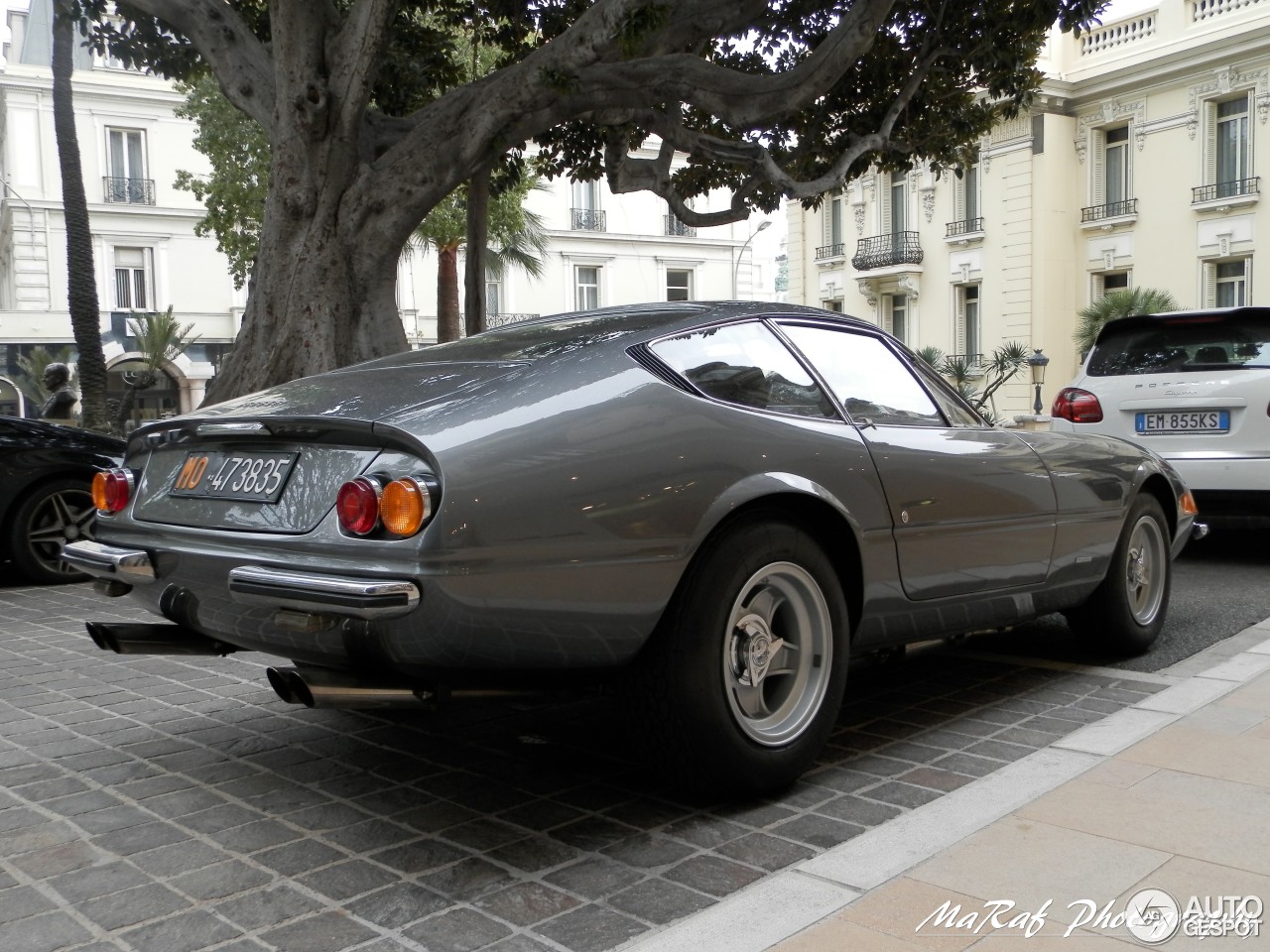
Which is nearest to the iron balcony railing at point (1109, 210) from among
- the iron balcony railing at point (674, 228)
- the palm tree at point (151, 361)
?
the iron balcony railing at point (674, 228)

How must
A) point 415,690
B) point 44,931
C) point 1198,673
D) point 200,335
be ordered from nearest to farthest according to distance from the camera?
point 44,931, point 415,690, point 1198,673, point 200,335

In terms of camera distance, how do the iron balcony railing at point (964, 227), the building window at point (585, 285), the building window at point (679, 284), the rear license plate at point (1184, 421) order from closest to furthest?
the rear license plate at point (1184, 421) < the iron balcony railing at point (964, 227) < the building window at point (585, 285) < the building window at point (679, 284)

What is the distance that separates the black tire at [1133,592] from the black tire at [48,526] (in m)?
6.07

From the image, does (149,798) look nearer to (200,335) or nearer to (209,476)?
(209,476)

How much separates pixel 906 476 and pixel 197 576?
217cm

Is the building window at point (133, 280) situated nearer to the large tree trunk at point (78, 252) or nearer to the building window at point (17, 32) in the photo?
the building window at point (17, 32)

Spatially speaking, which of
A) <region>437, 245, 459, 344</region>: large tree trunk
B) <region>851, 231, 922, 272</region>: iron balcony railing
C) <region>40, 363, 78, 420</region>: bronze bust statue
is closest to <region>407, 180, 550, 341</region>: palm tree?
<region>437, 245, 459, 344</region>: large tree trunk

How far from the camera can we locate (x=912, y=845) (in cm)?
304

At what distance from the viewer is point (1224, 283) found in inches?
1206

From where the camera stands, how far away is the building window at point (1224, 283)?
1190 inches

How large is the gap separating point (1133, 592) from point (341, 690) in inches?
150

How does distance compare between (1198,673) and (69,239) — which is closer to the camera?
(1198,673)

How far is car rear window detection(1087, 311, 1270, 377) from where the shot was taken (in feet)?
24.7

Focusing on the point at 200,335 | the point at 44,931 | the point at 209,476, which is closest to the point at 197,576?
the point at 209,476
